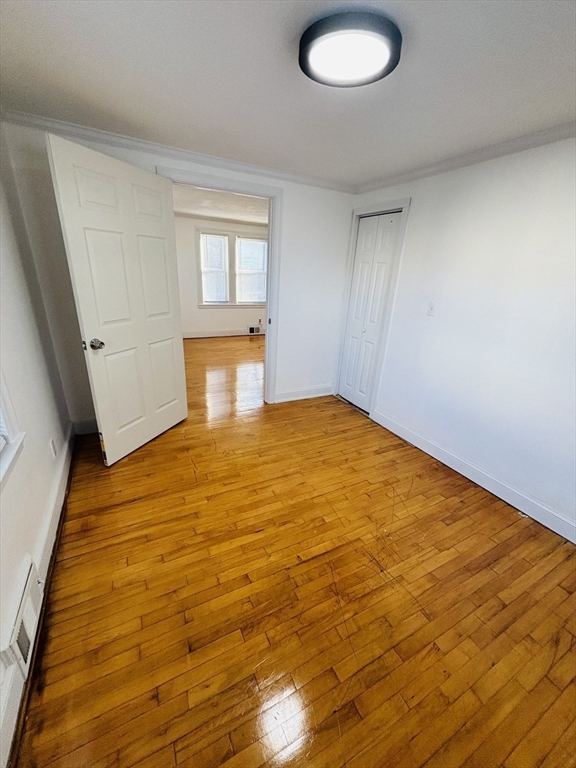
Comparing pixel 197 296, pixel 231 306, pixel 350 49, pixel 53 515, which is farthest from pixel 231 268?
pixel 53 515

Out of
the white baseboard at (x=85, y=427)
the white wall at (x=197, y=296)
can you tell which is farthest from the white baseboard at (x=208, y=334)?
the white baseboard at (x=85, y=427)

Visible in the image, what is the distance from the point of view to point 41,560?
140 cm

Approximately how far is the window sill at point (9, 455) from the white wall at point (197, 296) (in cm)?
507

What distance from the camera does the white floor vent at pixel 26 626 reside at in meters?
1.00

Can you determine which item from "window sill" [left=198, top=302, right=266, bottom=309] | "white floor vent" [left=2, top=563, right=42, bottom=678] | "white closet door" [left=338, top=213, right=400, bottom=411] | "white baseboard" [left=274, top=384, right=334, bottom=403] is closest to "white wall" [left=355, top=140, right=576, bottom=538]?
"white closet door" [left=338, top=213, right=400, bottom=411]

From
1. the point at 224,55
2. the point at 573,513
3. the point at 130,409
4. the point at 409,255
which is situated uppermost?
the point at 224,55

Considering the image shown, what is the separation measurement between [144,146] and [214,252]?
405 cm

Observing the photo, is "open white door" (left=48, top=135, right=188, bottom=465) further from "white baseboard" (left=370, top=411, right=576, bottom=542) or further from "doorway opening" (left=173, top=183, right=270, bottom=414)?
"white baseboard" (left=370, top=411, right=576, bottom=542)

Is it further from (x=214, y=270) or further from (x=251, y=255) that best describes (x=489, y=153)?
(x=214, y=270)

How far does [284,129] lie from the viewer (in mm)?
1880

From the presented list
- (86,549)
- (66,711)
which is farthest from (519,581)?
(86,549)

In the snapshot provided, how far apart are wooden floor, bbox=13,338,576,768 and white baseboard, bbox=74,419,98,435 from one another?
367mm

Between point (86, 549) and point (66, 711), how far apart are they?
71 centimetres

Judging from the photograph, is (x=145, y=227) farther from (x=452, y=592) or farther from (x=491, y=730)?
(x=491, y=730)
